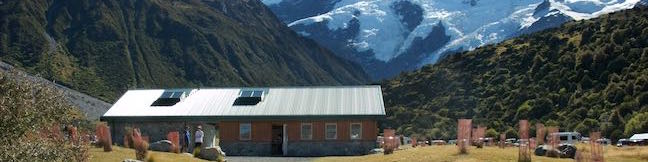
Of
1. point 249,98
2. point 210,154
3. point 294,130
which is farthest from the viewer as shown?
point 249,98

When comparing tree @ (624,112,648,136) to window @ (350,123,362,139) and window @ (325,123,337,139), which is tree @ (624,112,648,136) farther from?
window @ (325,123,337,139)

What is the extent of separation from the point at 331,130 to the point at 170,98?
1207cm

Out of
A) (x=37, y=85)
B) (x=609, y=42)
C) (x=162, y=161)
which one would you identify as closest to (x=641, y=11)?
(x=609, y=42)

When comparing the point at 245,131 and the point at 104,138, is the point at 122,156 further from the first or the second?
the point at 245,131

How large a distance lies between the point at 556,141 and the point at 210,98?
91.0ft

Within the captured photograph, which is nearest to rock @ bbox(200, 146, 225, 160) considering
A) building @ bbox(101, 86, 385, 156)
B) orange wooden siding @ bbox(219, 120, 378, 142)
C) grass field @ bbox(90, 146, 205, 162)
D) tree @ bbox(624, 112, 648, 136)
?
grass field @ bbox(90, 146, 205, 162)

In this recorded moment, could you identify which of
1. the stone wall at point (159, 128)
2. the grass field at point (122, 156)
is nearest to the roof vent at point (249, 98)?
the stone wall at point (159, 128)

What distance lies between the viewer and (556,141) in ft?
114

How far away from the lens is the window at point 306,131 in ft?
168

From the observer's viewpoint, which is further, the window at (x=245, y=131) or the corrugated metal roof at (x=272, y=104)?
the corrugated metal roof at (x=272, y=104)

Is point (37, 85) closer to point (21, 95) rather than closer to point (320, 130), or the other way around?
point (21, 95)

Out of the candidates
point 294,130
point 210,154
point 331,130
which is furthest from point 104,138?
point 331,130

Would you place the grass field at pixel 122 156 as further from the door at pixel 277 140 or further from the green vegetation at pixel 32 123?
the door at pixel 277 140

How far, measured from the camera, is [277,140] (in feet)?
170
